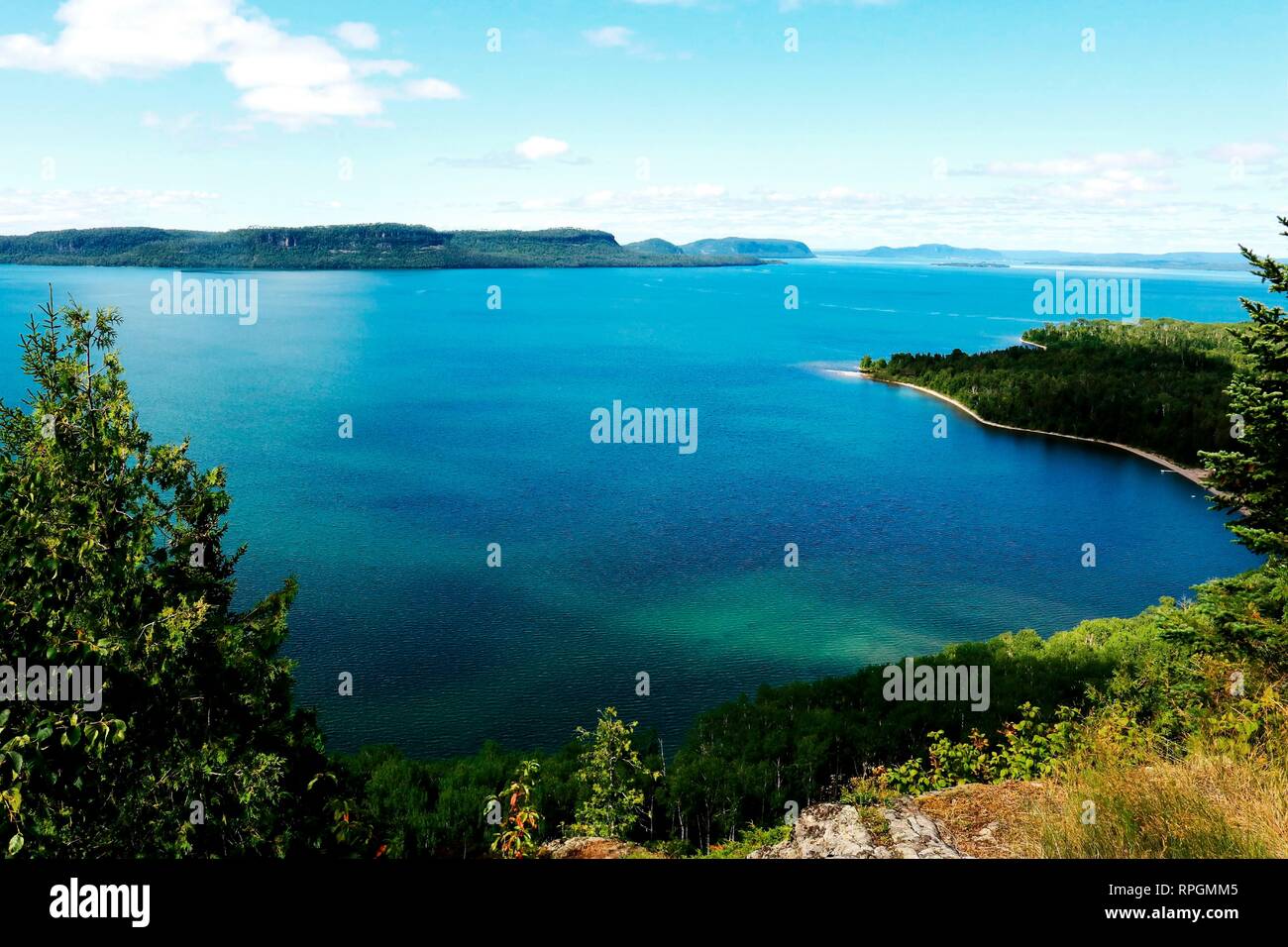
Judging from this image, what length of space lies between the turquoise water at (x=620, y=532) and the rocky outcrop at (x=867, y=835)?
1552 cm

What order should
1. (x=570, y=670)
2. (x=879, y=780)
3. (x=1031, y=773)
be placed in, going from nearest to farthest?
1. (x=1031, y=773)
2. (x=879, y=780)
3. (x=570, y=670)

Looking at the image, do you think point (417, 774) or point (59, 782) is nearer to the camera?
point (59, 782)

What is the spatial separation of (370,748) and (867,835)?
17120mm

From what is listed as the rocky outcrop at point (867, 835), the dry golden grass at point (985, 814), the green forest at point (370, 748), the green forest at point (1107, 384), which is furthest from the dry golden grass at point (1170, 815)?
the green forest at point (1107, 384)

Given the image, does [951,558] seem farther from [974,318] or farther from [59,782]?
[974,318]

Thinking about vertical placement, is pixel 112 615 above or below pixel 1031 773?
above

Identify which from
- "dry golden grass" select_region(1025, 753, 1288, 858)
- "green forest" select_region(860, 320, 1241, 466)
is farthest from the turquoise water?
"dry golden grass" select_region(1025, 753, 1288, 858)

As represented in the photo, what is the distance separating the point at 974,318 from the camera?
166m

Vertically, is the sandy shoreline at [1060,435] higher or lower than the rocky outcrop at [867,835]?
higher

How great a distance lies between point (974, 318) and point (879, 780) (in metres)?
162

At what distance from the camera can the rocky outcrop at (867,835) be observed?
948 centimetres

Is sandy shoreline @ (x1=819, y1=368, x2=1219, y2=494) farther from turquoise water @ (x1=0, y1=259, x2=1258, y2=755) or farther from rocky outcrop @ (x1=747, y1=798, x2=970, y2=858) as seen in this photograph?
rocky outcrop @ (x1=747, y1=798, x2=970, y2=858)

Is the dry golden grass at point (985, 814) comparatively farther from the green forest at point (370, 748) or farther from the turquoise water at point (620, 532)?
the turquoise water at point (620, 532)
